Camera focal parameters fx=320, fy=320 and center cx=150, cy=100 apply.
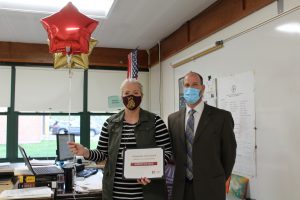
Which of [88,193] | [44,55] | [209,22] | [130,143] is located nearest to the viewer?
[130,143]

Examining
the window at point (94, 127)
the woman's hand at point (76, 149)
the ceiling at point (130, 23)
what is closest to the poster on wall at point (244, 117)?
the ceiling at point (130, 23)

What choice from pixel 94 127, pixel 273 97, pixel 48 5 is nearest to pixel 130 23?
pixel 48 5

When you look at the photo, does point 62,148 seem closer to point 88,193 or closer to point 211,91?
point 88,193

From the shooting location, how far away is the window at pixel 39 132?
5.50 meters

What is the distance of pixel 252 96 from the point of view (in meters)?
2.92

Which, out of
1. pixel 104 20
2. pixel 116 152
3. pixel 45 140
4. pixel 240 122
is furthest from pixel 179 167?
pixel 45 140

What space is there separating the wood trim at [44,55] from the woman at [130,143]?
12.4ft

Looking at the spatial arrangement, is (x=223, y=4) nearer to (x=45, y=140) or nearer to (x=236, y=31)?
(x=236, y=31)

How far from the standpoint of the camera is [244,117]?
3.02 m

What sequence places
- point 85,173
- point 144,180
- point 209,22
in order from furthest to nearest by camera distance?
point 209,22 < point 85,173 < point 144,180

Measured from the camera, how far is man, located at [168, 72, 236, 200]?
2.15 metres

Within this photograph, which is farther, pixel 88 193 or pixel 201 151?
pixel 88 193

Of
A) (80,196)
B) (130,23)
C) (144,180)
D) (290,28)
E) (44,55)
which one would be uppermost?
(130,23)

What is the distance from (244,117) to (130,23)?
2.14 meters
